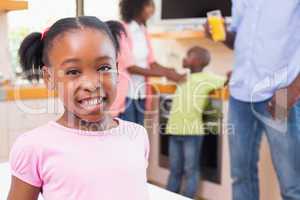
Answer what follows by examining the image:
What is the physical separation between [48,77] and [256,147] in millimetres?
1087

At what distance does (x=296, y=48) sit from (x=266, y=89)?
0.16 metres

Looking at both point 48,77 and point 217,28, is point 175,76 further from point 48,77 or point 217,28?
point 48,77

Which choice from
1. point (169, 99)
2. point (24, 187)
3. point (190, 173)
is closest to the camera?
point (24, 187)

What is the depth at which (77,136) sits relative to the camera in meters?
0.69

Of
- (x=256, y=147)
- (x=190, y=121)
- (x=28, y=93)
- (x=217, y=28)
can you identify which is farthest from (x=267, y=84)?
(x=28, y=93)

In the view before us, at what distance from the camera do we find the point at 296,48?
4.74 feet

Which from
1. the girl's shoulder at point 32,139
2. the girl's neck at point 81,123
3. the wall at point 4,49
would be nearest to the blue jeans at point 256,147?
the girl's neck at point 81,123

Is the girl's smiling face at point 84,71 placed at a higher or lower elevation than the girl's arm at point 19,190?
higher

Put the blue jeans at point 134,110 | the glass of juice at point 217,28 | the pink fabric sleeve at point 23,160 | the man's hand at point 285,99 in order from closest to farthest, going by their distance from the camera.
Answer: the pink fabric sleeve at point 23,160, the man's hand at point 285,99, the glass of juice at point 217,28, the blue jeans at point 134,110

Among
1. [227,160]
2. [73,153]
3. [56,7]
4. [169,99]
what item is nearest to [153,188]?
[73,153]

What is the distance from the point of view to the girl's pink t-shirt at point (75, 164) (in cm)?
65

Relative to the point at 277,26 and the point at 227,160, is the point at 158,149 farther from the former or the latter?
the point at 277,26

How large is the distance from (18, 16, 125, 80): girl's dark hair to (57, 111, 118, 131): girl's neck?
0.09m

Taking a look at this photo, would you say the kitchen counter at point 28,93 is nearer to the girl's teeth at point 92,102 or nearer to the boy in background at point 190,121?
the boy in background at point 190,121
